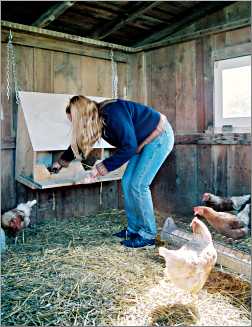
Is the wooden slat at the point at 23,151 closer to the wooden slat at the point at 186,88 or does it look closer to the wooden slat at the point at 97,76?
the wooden slat at the point at 97,76

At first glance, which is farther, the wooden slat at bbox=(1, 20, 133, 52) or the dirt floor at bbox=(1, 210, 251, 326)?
the wooden slat at bbox=(1, 20, 133, 52)

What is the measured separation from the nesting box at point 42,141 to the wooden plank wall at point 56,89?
0.40 ft

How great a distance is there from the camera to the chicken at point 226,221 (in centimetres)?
240

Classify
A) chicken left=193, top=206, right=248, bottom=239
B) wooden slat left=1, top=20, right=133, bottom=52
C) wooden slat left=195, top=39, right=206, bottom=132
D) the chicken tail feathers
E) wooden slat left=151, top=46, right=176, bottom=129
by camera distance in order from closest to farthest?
the chicken tail feathers
chicken left=193, top=206, right=248, bottom=239
wooden slat left=1, top=20, right=133, bottom=52
wooden slat left=195, top=39, right=206, bottom=132
wooden slat left=151, top=46, right=176, bottom=129

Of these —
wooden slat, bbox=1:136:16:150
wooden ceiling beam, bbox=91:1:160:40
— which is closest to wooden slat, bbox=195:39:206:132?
wooden ceiling beam, bbox=91:1:160:40

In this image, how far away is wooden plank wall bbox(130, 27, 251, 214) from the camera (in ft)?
9.56

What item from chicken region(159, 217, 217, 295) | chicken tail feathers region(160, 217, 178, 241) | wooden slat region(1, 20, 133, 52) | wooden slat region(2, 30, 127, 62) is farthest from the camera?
wooden slat region(2, 30, 127, 62)

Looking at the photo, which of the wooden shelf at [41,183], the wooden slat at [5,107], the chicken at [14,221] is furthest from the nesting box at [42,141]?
the chicken at [14,221]

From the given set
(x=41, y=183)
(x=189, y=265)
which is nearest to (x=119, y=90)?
(x=41, y=183)

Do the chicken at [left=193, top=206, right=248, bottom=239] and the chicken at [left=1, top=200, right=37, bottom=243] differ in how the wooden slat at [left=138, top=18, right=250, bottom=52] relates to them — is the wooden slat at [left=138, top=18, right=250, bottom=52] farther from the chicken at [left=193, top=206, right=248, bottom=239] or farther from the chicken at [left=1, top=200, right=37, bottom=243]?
the chicken at [left=1, top=200, right=37, bottom=243]

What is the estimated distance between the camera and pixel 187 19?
3088 millimetres

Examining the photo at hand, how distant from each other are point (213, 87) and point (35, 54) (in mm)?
1534

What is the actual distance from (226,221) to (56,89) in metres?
1.82

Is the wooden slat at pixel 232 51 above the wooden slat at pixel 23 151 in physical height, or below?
above
